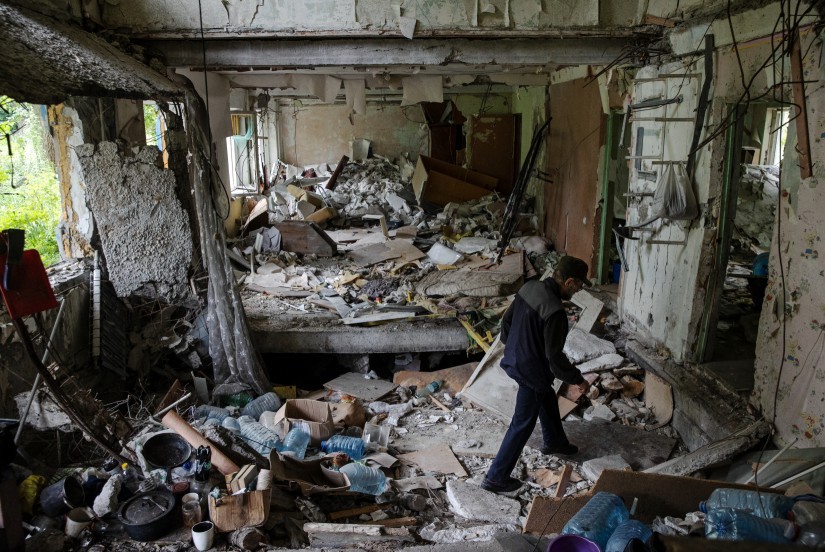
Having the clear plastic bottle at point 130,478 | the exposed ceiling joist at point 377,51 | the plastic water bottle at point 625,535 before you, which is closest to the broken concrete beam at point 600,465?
the plastic water bottle at point 625,535

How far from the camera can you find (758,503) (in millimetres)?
3029

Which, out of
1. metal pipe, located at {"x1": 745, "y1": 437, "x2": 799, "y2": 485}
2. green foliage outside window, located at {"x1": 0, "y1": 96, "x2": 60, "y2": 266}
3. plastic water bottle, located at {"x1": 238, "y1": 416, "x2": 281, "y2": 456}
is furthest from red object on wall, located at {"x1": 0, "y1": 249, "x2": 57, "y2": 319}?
metal pipe, located at {"x1": 745, "y1": 437, "x2": 799, "y2": 485}

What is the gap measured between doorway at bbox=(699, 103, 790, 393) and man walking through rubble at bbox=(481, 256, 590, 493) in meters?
1.58

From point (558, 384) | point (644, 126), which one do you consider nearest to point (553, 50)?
point (644, 126)

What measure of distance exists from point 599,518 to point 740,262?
7240 mm

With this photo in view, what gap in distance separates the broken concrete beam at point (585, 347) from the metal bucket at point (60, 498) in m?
4.40

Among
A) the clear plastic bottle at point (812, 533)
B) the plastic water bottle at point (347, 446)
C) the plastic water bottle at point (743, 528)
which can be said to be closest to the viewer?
the clear plastic bottle at point (812, 533)

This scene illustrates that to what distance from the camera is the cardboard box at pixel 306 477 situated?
13.9 feet

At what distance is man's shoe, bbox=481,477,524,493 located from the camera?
14.8ft

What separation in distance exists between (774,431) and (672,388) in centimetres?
106

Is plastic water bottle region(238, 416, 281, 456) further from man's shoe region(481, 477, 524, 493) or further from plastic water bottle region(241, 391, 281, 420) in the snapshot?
man's shoe region(481, 477, 524, 493)

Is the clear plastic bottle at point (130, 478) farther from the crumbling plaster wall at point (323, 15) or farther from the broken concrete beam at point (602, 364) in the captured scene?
the broken concrete beam at point (602, 364)

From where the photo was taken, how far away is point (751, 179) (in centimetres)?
1135

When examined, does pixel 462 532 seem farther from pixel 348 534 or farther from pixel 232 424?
pixel 232 424
